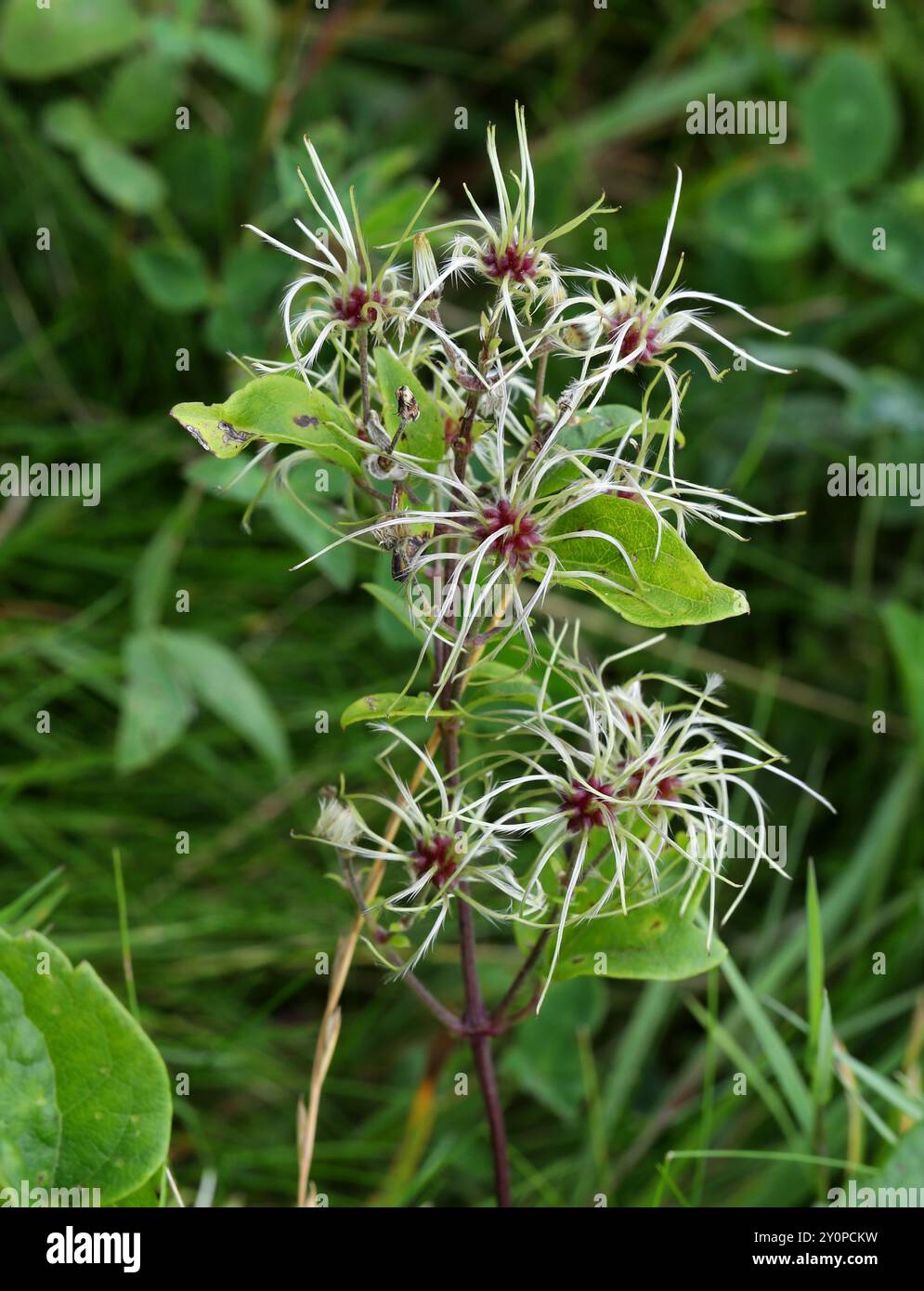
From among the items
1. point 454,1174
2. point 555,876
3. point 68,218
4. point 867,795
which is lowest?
point 454,1174

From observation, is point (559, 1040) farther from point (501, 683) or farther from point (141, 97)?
point (141, 97)

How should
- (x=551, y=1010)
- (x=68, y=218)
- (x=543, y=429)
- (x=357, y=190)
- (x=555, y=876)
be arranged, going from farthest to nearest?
(x=68, y=218) → (x=551, y=1010) → (x=357, y=190) → (x=555, y=876) → (x=543, y=429)

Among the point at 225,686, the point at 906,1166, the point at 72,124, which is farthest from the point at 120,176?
the point at 906,1166

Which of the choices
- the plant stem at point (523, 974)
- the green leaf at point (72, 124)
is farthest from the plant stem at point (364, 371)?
the green leaf at point (72, 124)

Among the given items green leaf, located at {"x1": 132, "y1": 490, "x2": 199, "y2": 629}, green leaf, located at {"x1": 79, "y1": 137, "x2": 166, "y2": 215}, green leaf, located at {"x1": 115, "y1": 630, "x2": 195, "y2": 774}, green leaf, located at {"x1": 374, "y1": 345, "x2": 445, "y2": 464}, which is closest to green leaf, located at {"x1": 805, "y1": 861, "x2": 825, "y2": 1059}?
green leaf, located at {"x1": 374, "y1": 345, "x2": 445, "y2": 464}

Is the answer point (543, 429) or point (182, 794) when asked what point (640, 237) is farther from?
point (543, 429)

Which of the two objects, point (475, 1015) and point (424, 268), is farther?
point (475, 1015)
